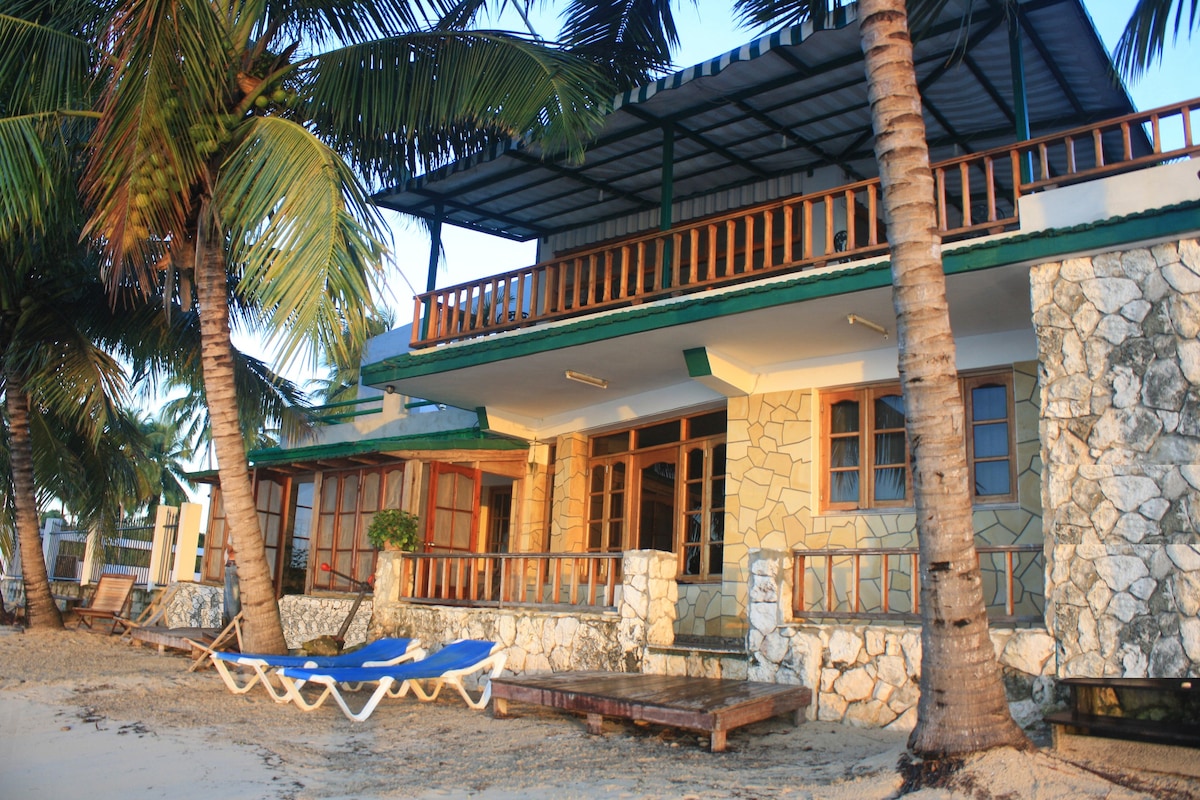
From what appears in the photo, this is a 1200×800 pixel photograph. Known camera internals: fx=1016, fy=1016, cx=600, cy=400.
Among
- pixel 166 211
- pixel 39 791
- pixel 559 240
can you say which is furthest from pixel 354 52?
pixel 39 791

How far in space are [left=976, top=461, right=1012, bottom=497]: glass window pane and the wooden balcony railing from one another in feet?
7.67

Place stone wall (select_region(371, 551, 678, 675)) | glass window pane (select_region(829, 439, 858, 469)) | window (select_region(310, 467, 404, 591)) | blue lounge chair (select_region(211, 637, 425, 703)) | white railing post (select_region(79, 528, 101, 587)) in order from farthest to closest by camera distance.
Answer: white railing post (select_region(79, 528, 101, 587)) → window (select_region(310, 467, 404, 591)) → glass window pane (select_region(829, 439, 858, 469)) → stone wall (select_region(371, 551, 678, 675)) → blue lounge chair (select_region(211, 637, 425, 703))

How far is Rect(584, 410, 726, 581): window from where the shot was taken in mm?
12367

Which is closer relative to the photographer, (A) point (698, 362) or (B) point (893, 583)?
(B) point (893, 583)

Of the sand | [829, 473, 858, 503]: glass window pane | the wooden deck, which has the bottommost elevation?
the sand

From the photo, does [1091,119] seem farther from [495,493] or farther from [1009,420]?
[495,493]

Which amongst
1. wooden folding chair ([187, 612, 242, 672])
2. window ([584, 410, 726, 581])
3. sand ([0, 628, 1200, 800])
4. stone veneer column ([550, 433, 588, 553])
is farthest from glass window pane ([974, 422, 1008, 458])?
wooden folding chair ([187, 612, 242, 672])

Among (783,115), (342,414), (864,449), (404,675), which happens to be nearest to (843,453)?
(864,449)

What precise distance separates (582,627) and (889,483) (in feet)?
11.6

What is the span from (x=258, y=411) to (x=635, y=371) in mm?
6918

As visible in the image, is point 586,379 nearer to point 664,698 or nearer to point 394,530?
point 394,530

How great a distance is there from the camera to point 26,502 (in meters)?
14.7

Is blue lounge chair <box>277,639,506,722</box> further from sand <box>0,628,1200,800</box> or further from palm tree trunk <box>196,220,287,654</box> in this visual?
palm tree trunk <box>196,220,287,654</box>

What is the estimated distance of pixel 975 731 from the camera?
5410 millimetres
